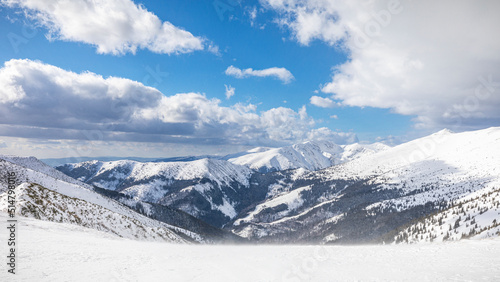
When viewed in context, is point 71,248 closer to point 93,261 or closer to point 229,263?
point 93,261

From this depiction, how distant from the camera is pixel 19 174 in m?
136

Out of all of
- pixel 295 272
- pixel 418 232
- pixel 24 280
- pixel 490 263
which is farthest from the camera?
pixel 418 232

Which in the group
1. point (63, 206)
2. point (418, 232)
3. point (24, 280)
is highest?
point (24, 280)

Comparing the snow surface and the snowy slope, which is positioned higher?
the snow surface

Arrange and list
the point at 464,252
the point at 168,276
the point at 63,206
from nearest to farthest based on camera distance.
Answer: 1. the point at 168,276
2. the point at 464,252
3. the point at 63,206

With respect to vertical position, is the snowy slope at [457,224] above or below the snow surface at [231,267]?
below

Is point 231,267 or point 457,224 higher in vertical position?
point 231,267

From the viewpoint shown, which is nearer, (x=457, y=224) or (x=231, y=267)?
(x=231, y=267)

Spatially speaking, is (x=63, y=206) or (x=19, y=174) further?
(x=19, y=174)

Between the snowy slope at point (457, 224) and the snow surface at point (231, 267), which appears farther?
the snowy slope at point (457, 224)

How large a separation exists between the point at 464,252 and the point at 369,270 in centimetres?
1577

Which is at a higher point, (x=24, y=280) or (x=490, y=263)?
(x=24, y=280)

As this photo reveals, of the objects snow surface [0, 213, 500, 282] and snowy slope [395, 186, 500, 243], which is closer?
snow surface [0, 213, 500, 282]

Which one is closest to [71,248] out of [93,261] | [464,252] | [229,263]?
[93,261]
